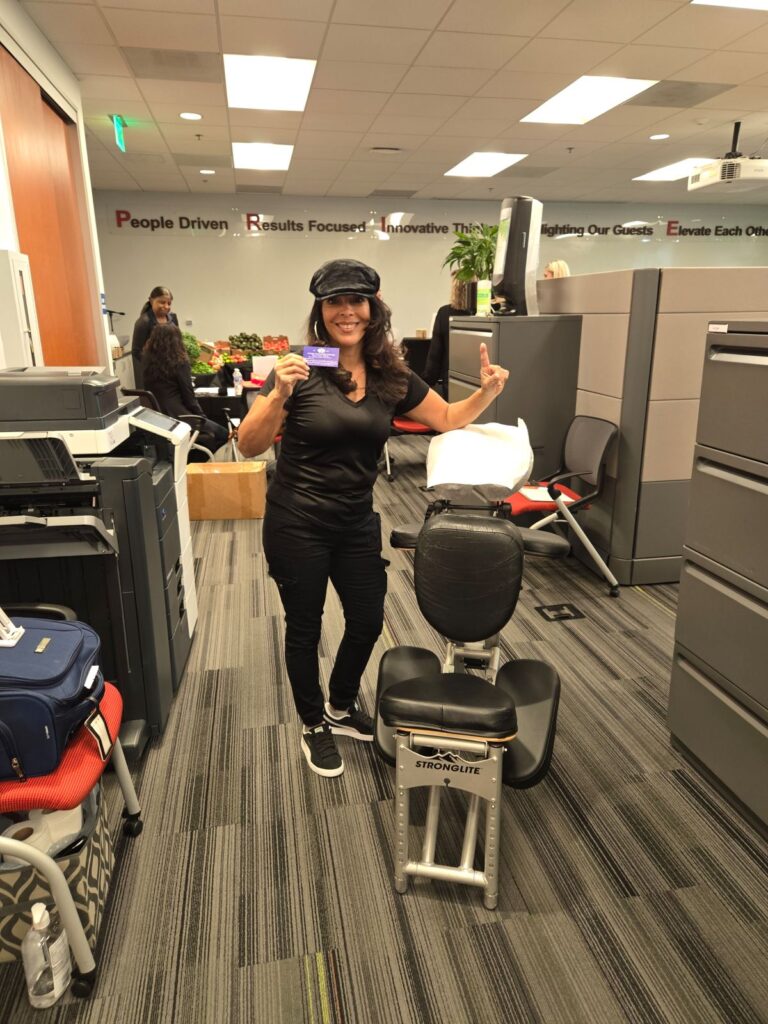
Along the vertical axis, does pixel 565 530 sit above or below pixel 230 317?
below

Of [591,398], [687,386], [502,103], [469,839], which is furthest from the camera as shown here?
[502,103]

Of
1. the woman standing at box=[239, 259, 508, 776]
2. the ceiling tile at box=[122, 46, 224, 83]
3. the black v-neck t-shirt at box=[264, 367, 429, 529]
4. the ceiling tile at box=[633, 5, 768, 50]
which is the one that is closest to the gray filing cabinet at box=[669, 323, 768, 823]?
the woman standing at box=[239, 259, 508, 776]

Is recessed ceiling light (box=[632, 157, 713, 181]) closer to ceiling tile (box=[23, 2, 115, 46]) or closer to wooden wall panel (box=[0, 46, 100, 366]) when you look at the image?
ceiling tile (box=[23, 2, 115, 46])

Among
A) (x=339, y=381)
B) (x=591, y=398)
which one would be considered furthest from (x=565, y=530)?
(x=339, y=381)

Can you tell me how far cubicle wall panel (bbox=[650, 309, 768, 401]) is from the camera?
10.3ft

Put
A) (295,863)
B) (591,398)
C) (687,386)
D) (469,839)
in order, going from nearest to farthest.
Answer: (469,839) < (295,863) < (687,386) < (591,398)

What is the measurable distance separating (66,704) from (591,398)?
3.04 metres

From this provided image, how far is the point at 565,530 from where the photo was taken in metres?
3.97

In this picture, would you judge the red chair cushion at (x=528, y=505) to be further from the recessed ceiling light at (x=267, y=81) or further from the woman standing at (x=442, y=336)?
the recessed ceiling light at (x=267, y=81)

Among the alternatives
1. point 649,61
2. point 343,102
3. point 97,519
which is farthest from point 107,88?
point 97,519

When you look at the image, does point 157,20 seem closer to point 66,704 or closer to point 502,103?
point 502,103

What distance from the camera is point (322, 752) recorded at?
212cm

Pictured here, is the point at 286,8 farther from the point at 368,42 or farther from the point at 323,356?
the point at 323,356

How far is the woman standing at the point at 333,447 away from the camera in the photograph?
70.0 inches
